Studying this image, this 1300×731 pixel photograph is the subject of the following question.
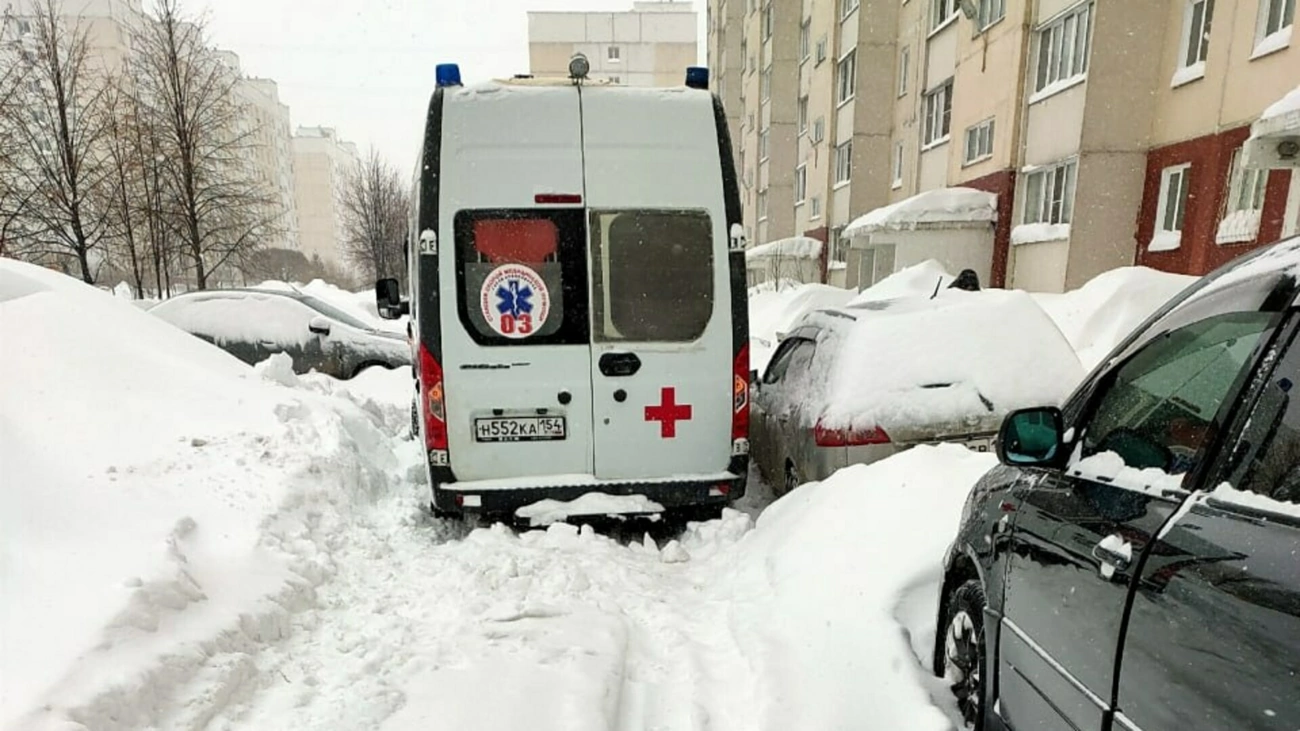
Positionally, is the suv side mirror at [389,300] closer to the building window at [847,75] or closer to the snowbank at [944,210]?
the snowbank at [944,210]

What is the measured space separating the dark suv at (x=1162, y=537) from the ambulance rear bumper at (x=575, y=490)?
2.31 meters

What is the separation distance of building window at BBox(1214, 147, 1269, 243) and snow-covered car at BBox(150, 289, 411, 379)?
12.3 meters

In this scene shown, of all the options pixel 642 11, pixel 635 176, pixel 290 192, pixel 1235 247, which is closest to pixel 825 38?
pixel 1235 247

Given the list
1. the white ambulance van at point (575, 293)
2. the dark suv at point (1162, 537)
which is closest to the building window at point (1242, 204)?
the white ambulance van at point (575, 293)

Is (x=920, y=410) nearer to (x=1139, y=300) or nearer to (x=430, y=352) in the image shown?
(x=430, y=352)

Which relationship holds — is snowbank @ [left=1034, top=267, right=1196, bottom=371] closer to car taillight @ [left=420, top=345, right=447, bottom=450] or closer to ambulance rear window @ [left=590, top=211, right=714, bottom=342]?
ambulance rear window @ [left=590, top=211, right=714, bottom=342]

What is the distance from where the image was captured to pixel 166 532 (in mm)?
3363

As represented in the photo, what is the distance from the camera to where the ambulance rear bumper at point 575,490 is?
4500mm

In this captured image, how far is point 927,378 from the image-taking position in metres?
4.36

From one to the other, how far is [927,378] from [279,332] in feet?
29.8

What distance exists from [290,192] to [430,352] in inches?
3701

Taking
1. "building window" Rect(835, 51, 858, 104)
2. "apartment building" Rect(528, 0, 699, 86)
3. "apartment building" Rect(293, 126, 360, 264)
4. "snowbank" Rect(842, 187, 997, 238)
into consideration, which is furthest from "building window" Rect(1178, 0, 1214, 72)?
"apartment building" Rect(293, 126, 360, 264)

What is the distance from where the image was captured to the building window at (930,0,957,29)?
18998 mm

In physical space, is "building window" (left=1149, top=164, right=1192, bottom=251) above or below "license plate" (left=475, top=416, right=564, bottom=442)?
above
